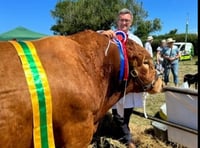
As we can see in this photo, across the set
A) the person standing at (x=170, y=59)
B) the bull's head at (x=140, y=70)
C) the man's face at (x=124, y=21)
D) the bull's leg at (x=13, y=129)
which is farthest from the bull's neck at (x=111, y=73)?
the person standing at (x=170, y=59)

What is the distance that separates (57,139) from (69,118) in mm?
174

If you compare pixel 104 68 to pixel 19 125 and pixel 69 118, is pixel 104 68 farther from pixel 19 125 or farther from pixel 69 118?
pixel 19 125

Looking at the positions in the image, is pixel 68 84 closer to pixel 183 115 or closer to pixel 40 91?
pixel 40 91

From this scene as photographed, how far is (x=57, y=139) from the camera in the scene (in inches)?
88.4

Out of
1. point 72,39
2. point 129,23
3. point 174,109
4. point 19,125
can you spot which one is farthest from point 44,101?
point 129,23

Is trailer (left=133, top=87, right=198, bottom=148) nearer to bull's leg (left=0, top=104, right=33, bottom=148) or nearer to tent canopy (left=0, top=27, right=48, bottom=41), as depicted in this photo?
bull's leg (left=0, top=104, right=33, bottom=148)

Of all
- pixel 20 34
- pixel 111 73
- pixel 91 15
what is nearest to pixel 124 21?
pixel 111 73

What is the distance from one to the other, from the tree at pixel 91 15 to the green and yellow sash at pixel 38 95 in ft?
116

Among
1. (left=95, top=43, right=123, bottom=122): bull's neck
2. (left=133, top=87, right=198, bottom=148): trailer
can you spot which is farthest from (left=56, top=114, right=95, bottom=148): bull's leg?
(left=133, top=87, right=198, bottom=148): trailer

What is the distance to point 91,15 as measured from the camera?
38.8m

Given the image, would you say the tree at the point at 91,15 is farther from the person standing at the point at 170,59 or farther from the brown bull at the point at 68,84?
the brown bull at the point at 68,84

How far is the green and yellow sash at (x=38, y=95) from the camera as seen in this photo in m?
2.06

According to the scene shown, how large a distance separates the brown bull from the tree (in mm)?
34922

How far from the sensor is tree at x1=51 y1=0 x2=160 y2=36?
3850 cm
